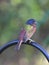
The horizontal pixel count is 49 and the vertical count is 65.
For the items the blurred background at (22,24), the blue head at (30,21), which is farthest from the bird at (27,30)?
the blurred background at (22,24)

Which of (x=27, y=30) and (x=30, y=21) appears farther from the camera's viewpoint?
(x=27, y=30)

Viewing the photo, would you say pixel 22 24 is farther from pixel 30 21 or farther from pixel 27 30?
pixel 30 21

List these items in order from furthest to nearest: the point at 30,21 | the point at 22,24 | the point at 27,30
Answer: the point at 22,24 → the point at 27,30 → the point at 30,21

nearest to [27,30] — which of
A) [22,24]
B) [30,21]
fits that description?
[30,21]

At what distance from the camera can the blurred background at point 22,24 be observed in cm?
416

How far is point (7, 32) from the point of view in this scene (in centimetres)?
451

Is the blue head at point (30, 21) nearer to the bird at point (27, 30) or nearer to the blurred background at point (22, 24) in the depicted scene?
the bird at point (27, 30)

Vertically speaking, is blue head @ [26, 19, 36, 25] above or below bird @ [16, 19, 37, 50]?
above

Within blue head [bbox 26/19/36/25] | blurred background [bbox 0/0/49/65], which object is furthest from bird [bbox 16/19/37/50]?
blurred background [bbox 0/0/49/65]

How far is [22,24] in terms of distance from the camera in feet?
12.8

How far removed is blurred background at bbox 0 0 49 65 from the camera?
4.16 meters

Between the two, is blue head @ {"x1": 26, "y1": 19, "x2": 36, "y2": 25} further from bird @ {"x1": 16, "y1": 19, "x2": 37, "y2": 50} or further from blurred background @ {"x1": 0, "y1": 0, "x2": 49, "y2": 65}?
blurred background @ {"x1": 0, "y1": 0, "x2": 49, "y2": 65}

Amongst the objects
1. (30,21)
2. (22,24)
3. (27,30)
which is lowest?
(22,24)

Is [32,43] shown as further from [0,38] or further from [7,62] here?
[7,62]
